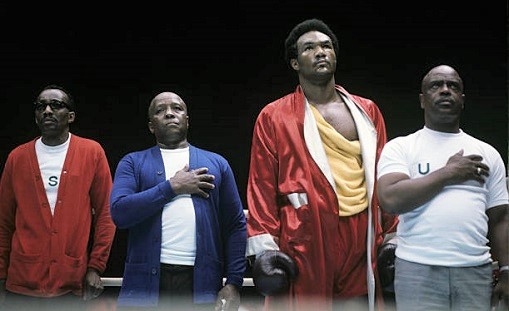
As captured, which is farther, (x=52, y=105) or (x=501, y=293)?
(x=52, y=105)

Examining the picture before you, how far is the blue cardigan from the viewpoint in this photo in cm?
270

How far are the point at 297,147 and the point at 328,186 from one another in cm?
17

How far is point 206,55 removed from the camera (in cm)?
304

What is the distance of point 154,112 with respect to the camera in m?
2.89

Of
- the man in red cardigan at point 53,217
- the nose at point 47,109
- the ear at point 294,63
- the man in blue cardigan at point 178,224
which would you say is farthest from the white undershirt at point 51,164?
the ear at point 294,63

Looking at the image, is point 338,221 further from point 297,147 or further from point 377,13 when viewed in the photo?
point 377,13

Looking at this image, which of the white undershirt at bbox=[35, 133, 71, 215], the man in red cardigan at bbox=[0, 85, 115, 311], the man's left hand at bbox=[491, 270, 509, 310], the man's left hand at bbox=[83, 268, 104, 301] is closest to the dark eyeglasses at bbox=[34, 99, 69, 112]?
the man in red cardigan at bbox=[0, 85, 115, 311]

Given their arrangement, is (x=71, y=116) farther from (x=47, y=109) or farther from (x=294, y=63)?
(x=294, y=63)


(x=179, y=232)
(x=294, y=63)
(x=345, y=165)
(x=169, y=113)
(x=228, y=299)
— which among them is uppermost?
(x=294, y=63)

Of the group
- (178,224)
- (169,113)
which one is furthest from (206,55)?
(178,224)

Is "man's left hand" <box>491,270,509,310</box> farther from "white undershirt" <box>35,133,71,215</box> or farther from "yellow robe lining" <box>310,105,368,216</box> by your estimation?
"white undershirt" <box>35,133,71,215</box>

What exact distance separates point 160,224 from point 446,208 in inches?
39.2

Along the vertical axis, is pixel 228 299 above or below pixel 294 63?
below

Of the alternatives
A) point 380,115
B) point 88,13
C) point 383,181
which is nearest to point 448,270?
point 383,181
